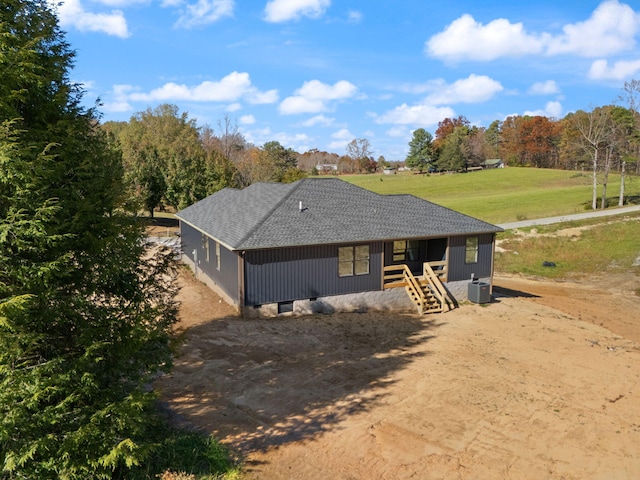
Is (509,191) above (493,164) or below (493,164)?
below

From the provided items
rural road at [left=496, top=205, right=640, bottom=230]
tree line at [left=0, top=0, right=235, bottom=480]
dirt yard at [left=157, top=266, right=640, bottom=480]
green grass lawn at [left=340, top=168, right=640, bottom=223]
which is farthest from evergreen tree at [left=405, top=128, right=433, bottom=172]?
tree line at [left=0, top=0, right=235, bottom=480]

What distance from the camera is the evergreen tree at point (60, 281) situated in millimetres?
6879

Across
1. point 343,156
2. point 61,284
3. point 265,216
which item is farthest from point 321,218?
point 343,156

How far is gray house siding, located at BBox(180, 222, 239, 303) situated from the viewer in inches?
776

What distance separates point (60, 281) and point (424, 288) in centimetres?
1773

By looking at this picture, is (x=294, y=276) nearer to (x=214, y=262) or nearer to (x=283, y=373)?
(x=214, y=262)

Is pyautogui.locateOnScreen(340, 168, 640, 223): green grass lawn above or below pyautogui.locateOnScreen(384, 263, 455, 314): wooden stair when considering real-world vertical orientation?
above

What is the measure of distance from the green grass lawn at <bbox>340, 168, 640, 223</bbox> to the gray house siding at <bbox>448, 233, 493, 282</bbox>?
28608 mm

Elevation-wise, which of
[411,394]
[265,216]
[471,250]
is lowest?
[411,394]

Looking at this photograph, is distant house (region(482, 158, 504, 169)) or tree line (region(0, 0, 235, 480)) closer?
tree line (region(0, 0, 235, 480))

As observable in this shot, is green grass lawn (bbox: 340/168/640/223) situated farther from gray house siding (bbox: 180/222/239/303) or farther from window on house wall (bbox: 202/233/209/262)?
window on house wall (bbox: 202/233/209/262)

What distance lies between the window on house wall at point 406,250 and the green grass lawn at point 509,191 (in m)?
29.6

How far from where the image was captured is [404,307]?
22266mm

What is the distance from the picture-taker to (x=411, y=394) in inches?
508
